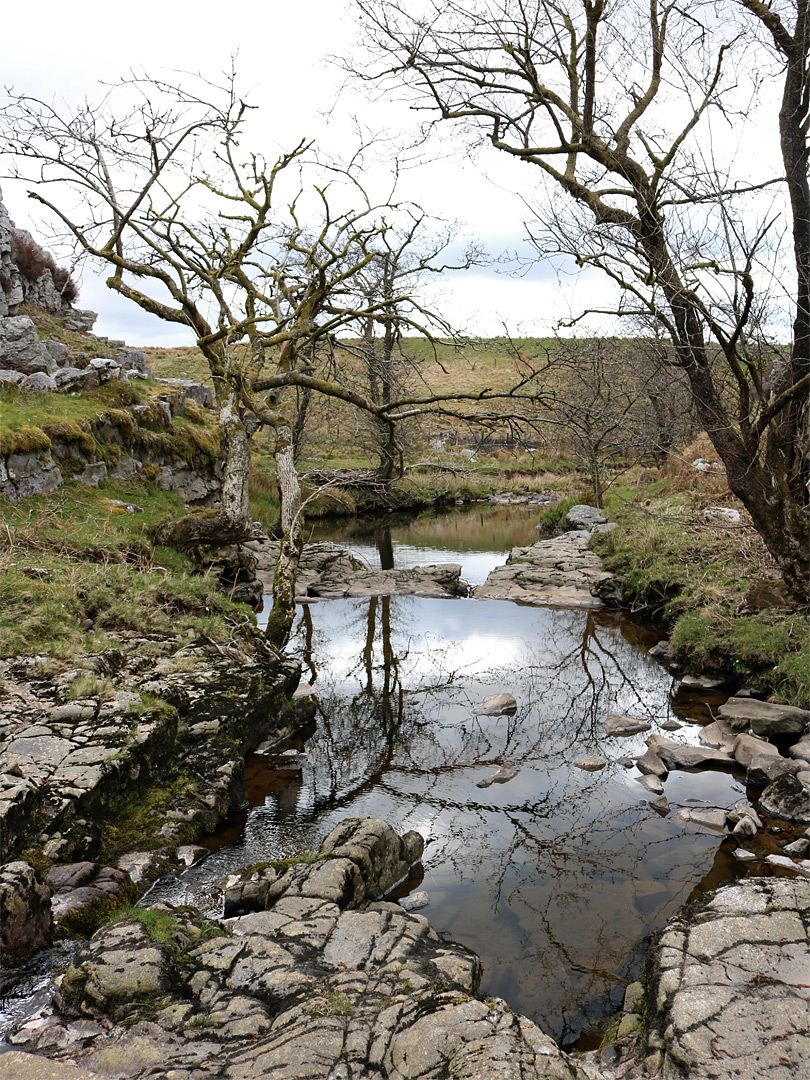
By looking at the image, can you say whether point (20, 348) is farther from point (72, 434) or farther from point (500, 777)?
point (500, 777)

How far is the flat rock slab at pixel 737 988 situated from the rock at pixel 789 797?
1.94 metres

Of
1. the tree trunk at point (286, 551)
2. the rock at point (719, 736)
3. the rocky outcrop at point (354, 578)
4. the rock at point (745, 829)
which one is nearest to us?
the rock at point (745, 829)

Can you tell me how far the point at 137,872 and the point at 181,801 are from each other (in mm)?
823

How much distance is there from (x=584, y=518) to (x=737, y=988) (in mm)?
19033

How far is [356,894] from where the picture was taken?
15.6ft

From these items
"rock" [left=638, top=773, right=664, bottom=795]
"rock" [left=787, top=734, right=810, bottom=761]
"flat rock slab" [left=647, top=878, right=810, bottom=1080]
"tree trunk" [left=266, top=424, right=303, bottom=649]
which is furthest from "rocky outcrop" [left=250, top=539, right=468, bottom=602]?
"flat rock slab" [left=647, top=878, right=810, bottom=1080]

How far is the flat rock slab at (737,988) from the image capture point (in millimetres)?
2963

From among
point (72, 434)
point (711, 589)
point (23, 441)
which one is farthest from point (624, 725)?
point (72, 434)

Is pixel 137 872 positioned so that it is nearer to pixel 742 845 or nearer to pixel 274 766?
pixel 274 766

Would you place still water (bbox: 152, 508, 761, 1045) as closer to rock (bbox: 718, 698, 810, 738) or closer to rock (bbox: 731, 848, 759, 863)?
rock (bbox: 731, 848, 759, 863)

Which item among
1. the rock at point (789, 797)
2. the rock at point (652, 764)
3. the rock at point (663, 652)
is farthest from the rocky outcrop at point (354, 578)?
the rock at point (789, 797)

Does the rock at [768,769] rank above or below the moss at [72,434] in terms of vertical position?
below

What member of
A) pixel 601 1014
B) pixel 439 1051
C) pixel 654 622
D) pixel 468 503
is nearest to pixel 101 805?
pixel 439 1051

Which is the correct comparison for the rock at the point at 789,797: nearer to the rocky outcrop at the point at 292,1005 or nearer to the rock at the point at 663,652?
the rocky outcrop at the point at 292,1005
